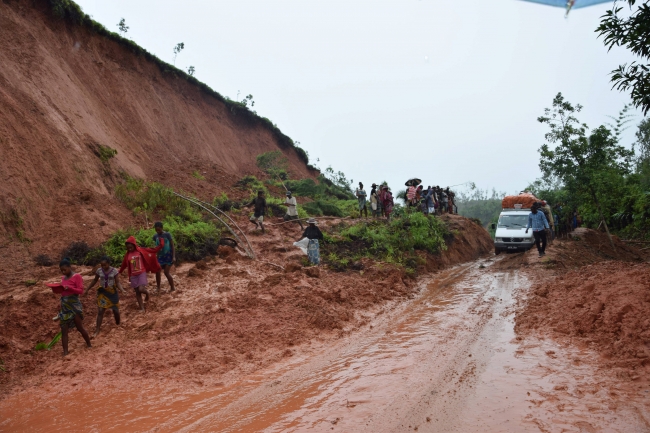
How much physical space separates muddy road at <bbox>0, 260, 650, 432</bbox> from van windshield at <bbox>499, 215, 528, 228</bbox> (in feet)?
36.8

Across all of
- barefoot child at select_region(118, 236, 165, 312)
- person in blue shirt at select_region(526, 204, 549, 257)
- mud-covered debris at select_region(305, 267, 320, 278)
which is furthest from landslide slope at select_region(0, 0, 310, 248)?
person in blue shirt at select_region(526, 204, 549, 257)

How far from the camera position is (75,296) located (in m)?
6.42

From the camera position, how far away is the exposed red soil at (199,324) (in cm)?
567

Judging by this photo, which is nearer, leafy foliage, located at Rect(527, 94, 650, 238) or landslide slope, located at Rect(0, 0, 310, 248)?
landslide slope, located at Rect(0, 0, 310, 248)

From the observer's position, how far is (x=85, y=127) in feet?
47.6

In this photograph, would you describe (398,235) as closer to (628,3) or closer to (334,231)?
(334,231)

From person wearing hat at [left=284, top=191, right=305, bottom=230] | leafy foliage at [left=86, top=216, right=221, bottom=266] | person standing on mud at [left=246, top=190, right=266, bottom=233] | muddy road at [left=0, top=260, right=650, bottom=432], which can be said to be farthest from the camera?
person wearing hat at [left=284, top=191, right=305, bottom=230]

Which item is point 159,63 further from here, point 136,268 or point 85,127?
point 136,268

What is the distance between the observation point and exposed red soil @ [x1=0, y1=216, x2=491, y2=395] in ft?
18.6

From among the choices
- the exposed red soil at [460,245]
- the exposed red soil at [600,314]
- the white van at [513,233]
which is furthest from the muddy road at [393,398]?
the white van at [513,233]

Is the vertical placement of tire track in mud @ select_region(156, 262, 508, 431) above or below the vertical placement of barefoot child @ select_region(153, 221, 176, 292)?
below

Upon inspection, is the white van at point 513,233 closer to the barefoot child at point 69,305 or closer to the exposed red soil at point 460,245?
the exposed red soil at point 460,245

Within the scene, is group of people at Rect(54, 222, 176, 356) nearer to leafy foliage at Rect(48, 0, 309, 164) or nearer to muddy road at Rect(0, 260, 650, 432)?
muddy road at Rect(0, 260, 650, 432)

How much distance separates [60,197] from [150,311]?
4806mm
